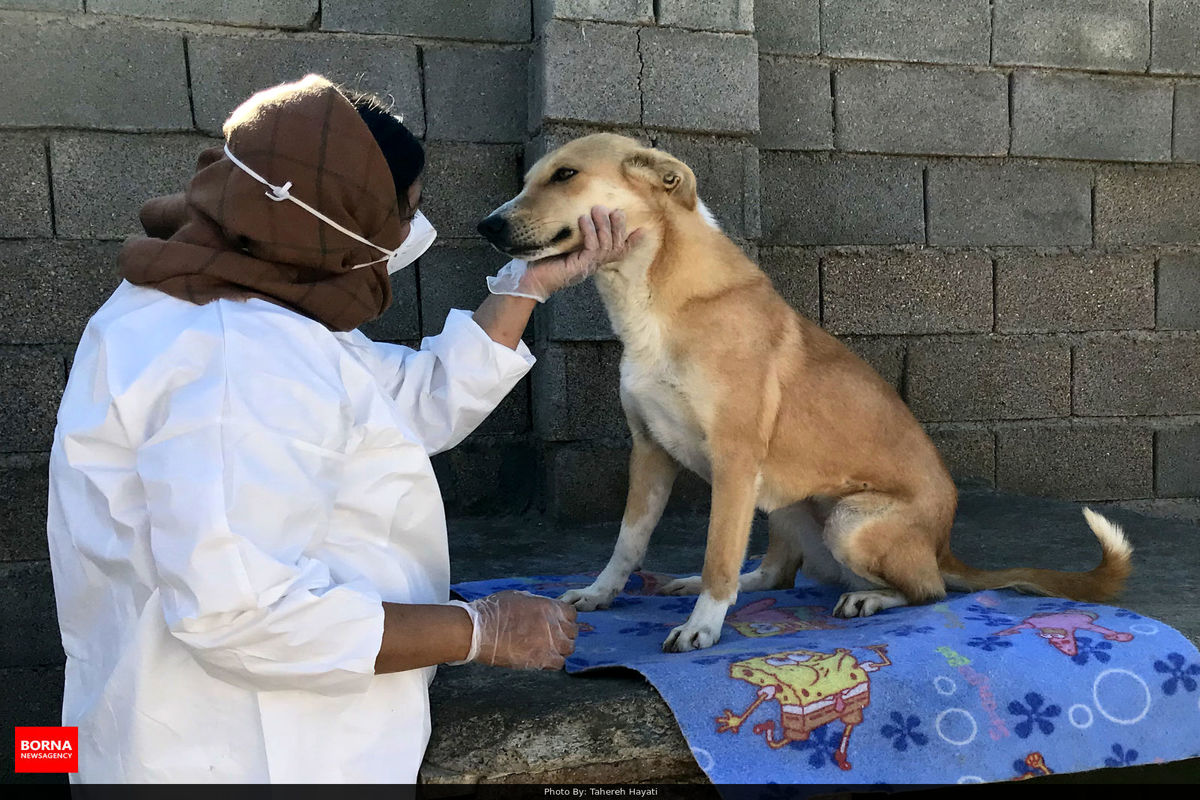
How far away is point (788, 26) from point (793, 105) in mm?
363

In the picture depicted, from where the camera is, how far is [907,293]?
4.59m

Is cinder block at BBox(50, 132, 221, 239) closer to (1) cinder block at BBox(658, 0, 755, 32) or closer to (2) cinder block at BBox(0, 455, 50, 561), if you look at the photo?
(2) cinder block at BBox(0, 455, 50, 561)

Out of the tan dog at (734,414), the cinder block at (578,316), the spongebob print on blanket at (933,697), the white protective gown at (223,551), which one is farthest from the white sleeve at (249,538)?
the cinder block at (578,316)

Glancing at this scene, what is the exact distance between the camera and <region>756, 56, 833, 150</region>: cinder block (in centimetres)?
438

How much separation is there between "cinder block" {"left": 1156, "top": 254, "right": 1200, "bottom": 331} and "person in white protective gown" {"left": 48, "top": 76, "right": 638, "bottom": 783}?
4.44 meters

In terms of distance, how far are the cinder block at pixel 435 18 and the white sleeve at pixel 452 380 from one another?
2264mm

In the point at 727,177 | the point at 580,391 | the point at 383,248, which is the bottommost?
the point at 580,391

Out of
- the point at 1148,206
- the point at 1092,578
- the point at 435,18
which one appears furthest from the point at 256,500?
the point at 1148,206

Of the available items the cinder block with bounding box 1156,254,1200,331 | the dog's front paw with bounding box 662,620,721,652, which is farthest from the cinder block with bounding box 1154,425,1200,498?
the dog's front paw with bounding box 662,620,721,652

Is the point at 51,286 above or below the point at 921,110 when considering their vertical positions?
below

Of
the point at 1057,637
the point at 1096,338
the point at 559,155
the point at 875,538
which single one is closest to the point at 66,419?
the point at 559,155

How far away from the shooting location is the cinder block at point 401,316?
406 centimetres

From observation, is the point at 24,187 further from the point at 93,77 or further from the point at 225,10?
the point at 225,10

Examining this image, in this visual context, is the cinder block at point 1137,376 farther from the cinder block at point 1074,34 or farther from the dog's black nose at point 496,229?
the dog's black nose at point 496,229
